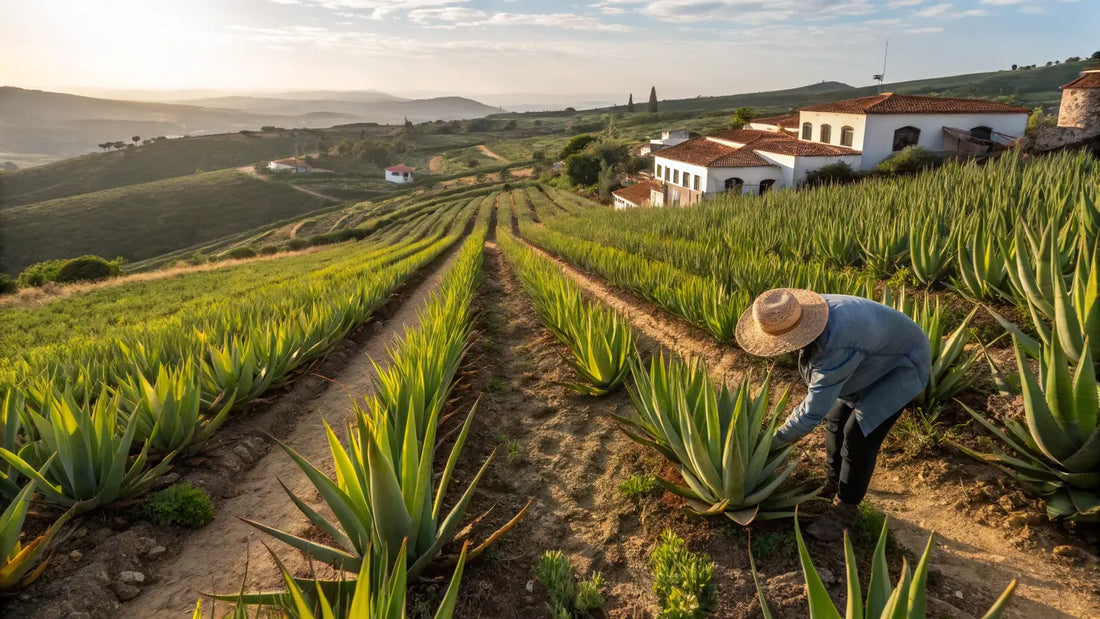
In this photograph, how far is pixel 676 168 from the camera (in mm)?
36406

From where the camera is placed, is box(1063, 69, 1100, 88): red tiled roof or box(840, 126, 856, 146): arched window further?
box(840, 126, 856, 146): arched window

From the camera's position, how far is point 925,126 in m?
30.4

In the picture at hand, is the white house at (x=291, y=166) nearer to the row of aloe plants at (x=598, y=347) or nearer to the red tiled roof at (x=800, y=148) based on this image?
the red tiled roof at (x=800, y=148)

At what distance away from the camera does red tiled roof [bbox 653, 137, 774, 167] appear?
103 feet

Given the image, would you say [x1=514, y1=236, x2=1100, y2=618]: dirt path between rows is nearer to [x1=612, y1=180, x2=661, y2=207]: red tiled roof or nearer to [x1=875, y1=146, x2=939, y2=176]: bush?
[x1=875, y1=146, x2=939, y2=176]: bush

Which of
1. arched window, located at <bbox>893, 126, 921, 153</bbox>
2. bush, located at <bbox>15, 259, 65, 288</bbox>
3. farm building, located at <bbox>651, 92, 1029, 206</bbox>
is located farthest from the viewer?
arched window, located at <bbox>893, 126, 921, 153</bbox>

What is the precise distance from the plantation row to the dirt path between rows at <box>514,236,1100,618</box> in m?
0.31

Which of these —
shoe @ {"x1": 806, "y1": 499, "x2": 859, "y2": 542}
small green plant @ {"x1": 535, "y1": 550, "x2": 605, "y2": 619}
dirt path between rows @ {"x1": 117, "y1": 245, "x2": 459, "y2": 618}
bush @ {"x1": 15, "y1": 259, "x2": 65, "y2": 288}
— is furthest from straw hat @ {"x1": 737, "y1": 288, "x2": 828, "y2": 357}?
bush @ {"x1": 15, "y1": 259, "x2": 65, "y2": 288}

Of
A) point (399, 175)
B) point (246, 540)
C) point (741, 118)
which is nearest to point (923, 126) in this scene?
point (741, 118)

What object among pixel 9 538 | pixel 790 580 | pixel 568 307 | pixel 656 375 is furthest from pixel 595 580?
pixel 568 307

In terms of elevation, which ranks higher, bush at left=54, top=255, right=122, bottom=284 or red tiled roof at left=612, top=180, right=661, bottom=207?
red tiled roof at left=612, top=180, right=661, bottom=207

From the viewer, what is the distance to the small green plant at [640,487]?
11.4 feet

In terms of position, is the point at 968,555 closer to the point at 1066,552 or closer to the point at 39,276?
the point at 1066,552

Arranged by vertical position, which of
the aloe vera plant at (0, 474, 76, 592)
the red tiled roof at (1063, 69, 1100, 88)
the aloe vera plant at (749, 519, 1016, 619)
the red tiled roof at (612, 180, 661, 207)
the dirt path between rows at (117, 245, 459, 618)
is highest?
the red tiled roof at (1063, 69, 1100, 88)
